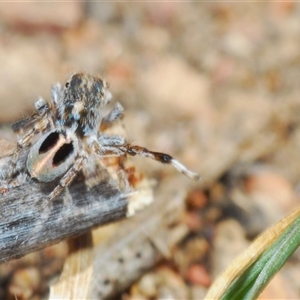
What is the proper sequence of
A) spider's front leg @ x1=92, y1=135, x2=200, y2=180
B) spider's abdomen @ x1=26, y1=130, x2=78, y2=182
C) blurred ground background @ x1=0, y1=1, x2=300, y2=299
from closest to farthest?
spider's abdomen @ x1=26, y1=130, x2=78, y2=182
spider's front leg @ x1=92, y1=135, x2=200, y2=180
blurred ground background @ x1=0, y1=1, x2=300, y2=299

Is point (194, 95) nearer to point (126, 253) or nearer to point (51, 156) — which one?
point (126, 253)

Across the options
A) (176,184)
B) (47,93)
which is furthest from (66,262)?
(47,93)

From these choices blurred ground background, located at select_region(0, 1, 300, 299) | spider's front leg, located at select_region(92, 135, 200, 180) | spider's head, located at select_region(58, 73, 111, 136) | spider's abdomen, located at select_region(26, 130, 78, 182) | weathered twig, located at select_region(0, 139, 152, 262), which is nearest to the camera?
weathered twig, located at select_region(0, 139, 152, 262)

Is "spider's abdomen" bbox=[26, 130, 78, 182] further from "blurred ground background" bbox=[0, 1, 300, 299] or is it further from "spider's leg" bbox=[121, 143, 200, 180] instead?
"blurred ground background" bbox=[0, 1, 300, 299]

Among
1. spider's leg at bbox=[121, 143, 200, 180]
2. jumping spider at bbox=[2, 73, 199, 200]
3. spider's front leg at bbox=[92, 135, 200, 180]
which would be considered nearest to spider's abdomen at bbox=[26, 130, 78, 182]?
jumping spider at bbox=[2, 73, 199, 200]

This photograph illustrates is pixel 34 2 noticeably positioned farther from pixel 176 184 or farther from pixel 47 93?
pixel 176 184

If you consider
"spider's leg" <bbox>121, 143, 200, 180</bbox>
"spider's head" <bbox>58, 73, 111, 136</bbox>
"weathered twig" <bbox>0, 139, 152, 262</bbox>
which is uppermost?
"spider's head" <bbox>58, 73, 111, 136</bbox>
